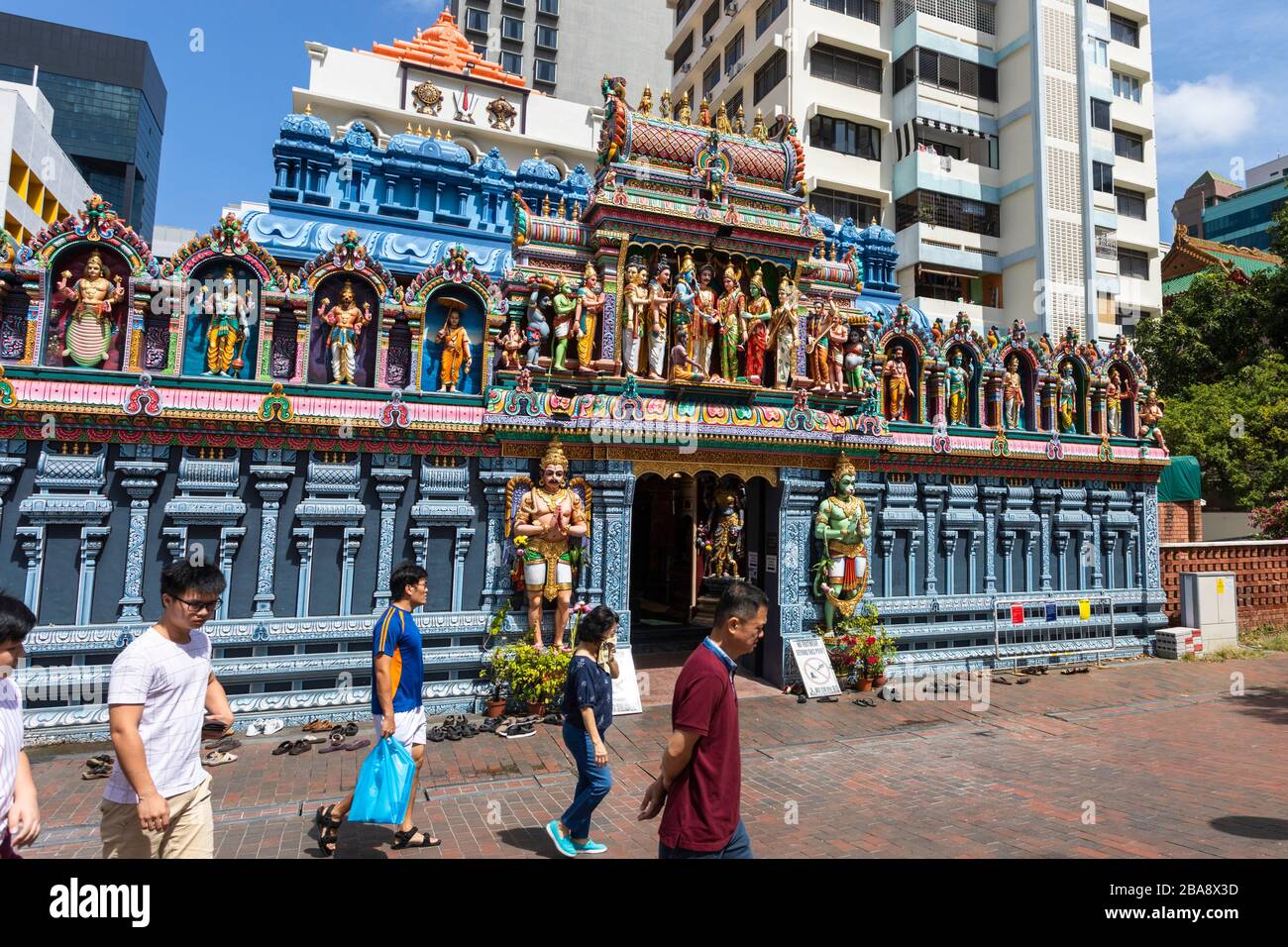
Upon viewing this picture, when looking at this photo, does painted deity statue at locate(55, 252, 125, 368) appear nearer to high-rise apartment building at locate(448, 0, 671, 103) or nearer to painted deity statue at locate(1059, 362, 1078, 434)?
painted deity statue at locate(1059, 362, 1078, 434)

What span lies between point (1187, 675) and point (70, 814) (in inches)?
651

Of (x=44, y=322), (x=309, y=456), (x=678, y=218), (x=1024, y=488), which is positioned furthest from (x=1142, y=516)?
(x=44, y=322)

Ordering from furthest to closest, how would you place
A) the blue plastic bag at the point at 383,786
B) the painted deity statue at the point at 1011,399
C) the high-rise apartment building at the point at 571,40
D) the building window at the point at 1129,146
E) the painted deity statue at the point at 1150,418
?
the high-rise apartment building at the point at 571,40
the building window at the point at 1129,146
the painted deity statue at the point at 1150,418
the painted deity statue at the point at 1011,399
the blue plastic bag at the point at 383,786

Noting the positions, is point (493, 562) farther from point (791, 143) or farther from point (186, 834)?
point (791, 143)

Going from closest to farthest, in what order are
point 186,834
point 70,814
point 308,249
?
point 186,834, point 70,814, point 308,249

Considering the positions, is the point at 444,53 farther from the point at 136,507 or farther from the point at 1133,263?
the point at 1133,263

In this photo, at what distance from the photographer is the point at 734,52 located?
36.2m

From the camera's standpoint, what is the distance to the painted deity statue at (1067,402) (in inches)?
591

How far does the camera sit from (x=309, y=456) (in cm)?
1016

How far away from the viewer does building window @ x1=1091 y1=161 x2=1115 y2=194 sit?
110ft

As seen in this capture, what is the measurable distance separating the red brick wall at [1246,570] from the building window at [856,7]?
88.5 feet

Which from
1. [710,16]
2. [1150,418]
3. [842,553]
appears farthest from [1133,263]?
[842,553]

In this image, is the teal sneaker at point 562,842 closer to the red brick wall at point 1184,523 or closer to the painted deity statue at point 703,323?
the painted deity statue at point 703,323

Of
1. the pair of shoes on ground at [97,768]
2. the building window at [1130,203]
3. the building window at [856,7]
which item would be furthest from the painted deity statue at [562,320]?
the building window at [1130,203]
